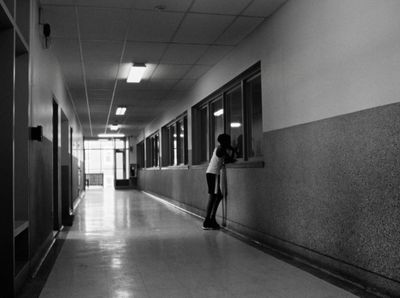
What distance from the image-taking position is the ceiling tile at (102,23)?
187 inches

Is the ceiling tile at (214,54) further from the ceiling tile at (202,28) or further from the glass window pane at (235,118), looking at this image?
the glass window pane at (235,118)

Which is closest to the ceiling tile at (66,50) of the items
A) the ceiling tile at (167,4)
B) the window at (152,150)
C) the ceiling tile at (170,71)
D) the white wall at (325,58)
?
the ceiling tile at (170,71)

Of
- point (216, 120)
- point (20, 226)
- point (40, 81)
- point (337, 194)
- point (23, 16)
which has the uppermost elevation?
point (23, 16)

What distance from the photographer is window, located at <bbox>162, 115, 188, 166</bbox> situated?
10.7 meters

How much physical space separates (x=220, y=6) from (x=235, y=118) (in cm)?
276

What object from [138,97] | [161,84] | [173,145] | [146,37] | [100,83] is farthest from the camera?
[173,145]

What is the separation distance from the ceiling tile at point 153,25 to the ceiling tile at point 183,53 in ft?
1.38

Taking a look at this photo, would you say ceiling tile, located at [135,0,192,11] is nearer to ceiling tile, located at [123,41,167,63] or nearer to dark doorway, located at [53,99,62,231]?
ceiling tile, located at [123,41,167,63]

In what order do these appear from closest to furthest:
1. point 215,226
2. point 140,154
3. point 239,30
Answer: point 239,30, point 215,226, point 140,154

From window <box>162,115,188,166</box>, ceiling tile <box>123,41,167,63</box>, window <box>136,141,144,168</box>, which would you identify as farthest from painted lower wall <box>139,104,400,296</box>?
window <box>136,141,144,168</box>

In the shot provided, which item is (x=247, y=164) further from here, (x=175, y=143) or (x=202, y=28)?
(x=175, y=143)

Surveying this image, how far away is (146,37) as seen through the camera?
5.71 metres

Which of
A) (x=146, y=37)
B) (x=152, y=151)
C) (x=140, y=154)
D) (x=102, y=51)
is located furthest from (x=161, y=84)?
(x=140, y=154)

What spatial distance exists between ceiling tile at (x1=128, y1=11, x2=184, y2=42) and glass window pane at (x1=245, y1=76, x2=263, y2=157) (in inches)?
55.1
